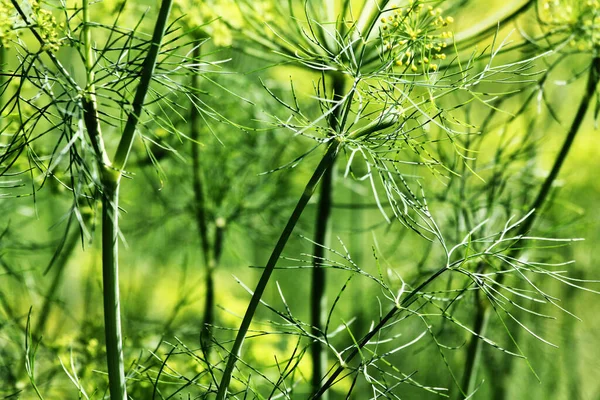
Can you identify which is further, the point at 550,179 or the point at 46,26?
the point at 550,179

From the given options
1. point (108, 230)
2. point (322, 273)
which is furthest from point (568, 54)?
point (108, 230)

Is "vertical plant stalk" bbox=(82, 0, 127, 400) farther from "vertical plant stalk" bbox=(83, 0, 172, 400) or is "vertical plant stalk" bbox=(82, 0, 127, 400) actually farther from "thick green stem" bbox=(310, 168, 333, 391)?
"thick green stem" bbox=(310, 168, 333, 391)

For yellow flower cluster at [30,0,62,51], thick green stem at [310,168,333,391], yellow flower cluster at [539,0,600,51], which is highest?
yellow flower cluster at [539,0,600,51]

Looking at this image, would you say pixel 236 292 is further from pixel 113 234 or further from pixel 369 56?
pixel 113 234

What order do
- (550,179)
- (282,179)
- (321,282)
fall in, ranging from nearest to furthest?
(550,179) < (321,282) < (282,179)

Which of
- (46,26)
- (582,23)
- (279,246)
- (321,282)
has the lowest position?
(321,282)

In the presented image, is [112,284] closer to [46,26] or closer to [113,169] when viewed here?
[113,169]

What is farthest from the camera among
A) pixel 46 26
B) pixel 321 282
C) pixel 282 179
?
pixel 282 179

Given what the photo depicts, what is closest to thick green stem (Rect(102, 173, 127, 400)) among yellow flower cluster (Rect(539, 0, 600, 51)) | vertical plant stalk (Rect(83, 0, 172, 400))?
vertical plant stalk (Rect(83, 0, 172, 400))

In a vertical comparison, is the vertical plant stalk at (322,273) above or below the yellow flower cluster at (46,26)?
below

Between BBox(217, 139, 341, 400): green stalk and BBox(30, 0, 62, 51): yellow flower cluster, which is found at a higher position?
BBox(30, 0, 62, 51): yellow flower cluster

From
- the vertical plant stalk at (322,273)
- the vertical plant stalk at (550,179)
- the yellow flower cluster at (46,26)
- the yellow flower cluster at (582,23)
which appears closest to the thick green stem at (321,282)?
the vertical plant stalk at (322,273)

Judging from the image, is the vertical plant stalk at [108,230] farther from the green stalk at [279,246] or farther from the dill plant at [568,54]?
the dill plant at [568,54]
